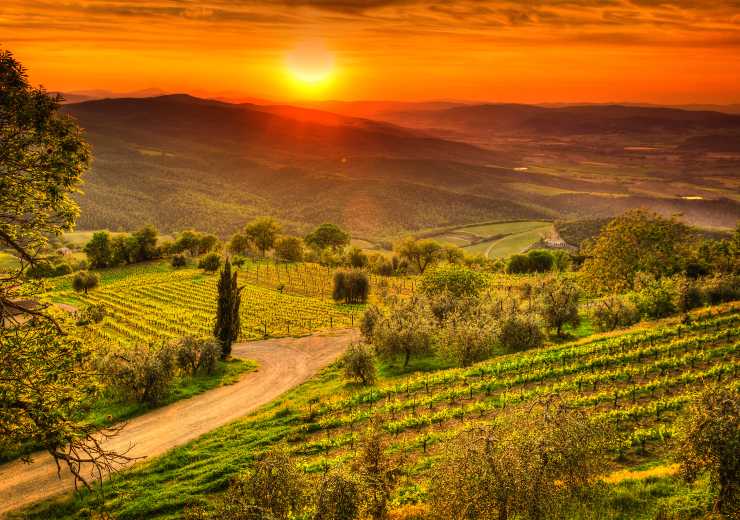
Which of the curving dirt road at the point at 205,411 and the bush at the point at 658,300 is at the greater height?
the bush at the point at 658,300

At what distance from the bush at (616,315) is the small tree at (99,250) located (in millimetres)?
109536

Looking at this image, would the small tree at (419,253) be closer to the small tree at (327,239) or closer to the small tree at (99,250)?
the small tree at (327,239)

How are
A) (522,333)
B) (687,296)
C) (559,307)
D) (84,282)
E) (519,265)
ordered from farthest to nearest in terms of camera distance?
(519,265)
(84,282)
(559,307)
(687,296)
(522,333)

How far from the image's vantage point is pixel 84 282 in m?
92.4

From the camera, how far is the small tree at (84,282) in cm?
9231

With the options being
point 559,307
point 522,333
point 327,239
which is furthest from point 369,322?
point 327,239

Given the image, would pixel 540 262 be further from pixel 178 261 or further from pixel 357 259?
pixel 178 261

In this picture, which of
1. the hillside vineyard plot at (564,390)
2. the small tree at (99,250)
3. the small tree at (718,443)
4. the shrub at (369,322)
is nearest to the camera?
the small tree at (718,443)

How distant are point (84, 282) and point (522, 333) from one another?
79.7 metres

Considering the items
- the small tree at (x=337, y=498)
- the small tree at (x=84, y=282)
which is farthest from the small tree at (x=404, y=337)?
the small tree at (x=84, y=282)

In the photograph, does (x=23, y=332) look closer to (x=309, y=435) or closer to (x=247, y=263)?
(x=309, y=435)

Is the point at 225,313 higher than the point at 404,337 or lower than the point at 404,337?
higher

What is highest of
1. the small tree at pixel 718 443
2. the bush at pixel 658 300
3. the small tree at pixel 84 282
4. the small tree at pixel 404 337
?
the small tree at pixel 718 443

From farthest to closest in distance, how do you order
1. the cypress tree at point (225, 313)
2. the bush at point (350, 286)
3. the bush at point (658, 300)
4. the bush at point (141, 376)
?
the bush at point (350, 286), the cypress tree at point (225, 313), the bush at point (658, 300), the bush at point (141, 376)
